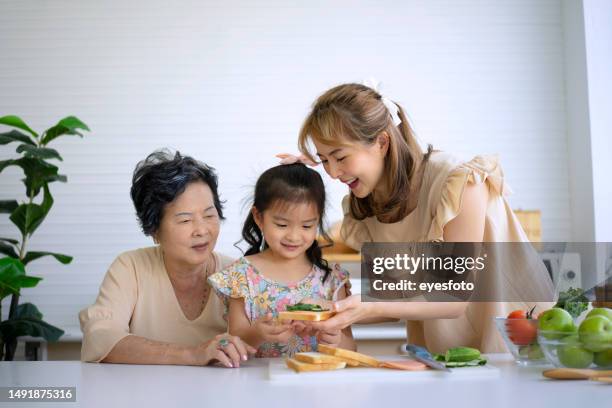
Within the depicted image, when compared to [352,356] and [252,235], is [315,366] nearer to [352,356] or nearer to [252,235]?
[352,356]

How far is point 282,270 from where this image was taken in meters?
2.21

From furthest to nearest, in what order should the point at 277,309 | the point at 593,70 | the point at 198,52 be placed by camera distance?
the point at 198,52, the point at 593,70, the point at 277,309

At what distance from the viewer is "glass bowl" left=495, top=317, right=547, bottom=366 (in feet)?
5.24

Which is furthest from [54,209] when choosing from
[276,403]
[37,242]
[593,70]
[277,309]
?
[276,403]

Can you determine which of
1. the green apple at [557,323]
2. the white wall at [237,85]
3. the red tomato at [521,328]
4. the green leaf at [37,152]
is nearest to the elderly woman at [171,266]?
the red tomato at [521,328]

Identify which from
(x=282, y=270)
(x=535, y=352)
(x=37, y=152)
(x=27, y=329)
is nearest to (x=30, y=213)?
(x=37, y=152)

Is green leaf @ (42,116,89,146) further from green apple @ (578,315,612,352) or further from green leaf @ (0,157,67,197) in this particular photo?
green apple @ (578,315,612,352)

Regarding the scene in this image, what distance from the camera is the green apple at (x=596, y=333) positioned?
140 cm

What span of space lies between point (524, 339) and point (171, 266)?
3.85ft

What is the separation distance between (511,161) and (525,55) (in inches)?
30.6

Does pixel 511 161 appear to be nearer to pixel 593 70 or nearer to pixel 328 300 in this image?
pixel 593 70

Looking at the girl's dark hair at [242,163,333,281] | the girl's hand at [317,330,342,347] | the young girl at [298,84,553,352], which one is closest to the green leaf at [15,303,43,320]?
the girl's dark hair at [242,163,333,281]

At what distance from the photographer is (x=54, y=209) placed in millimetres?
5004

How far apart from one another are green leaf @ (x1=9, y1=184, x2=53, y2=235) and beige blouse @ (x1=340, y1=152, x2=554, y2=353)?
8.43ft
